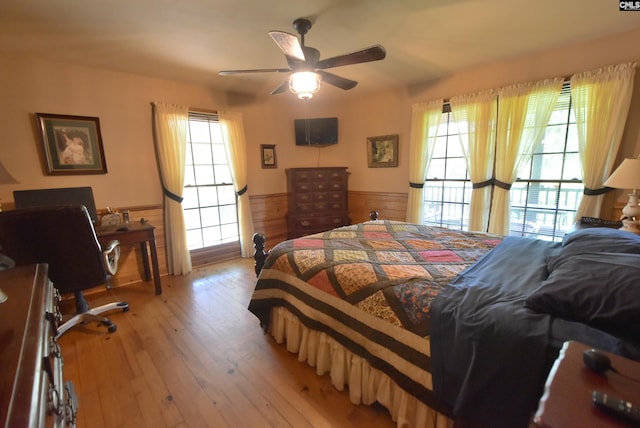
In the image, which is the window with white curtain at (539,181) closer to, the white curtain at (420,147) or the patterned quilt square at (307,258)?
the white curtain at (420,147)

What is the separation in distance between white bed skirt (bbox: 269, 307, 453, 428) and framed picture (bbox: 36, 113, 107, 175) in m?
2.65

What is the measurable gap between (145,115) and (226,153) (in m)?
1.03

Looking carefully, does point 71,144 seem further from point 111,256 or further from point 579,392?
point 579,392

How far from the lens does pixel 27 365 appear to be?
636mm

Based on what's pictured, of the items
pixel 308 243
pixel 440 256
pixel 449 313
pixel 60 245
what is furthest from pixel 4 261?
pixel 440 256

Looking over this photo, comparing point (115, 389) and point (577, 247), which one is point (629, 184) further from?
point (115, 389)

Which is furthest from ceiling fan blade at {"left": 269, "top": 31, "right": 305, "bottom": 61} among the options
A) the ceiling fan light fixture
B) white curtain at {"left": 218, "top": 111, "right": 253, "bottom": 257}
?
white curtain at {"left": 218, "top": 111, "right": 253, "bottom": 257}

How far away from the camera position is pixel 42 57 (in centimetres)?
260

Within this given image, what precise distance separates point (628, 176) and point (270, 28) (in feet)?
9.79

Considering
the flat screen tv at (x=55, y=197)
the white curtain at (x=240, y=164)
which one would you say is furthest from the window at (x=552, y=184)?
the flat screen tv at (x=55, y=197)

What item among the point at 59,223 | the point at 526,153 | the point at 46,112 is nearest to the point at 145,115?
the point at 46,112

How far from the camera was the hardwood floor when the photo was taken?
149 cm

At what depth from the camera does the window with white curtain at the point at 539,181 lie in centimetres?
278

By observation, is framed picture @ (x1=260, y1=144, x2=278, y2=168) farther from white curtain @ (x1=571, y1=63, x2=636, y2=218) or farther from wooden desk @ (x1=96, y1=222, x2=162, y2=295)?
white curtain @ (x1=571, y1=63, x2=636, y2=218)
